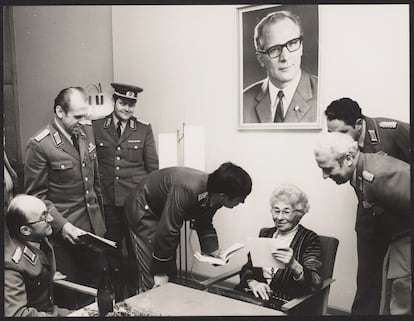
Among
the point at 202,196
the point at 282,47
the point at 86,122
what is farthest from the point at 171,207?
the point at 282,47

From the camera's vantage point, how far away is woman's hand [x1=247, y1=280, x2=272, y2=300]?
2.64 meters

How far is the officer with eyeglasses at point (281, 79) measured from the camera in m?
2.62

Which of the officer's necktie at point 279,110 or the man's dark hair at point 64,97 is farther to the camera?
the man's dark hair at point 64,97

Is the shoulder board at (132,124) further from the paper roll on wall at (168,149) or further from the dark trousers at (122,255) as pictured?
the dark trousers at (122,255)

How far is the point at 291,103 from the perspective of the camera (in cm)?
266

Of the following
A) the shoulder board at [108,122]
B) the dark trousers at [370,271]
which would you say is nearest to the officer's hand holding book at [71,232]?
the shoulder board at [108,122]

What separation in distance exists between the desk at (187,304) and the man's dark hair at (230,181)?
2.01 feet

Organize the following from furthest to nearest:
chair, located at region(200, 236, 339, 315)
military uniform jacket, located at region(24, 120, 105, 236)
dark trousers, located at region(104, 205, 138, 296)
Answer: dark trousers, located at region(104, 205, 138, 296) < military uniform jacket, located at region(24, 120, 105, 236) < chair, located at region(200, 236, 339, 315)

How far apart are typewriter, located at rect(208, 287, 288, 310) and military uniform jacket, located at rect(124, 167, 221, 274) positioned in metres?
0.25

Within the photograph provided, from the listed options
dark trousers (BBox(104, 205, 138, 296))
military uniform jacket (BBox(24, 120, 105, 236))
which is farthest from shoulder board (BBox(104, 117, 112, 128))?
dark trousers (BBox(104, 205, 138, 296))

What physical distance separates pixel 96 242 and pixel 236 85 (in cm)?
131

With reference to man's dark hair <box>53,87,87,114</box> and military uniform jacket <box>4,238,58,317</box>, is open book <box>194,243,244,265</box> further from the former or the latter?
man's dark hair <box>53,87,87,114</box>

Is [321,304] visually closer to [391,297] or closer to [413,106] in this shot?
[391,297]

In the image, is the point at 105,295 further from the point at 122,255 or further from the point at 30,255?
the point at 30,255
